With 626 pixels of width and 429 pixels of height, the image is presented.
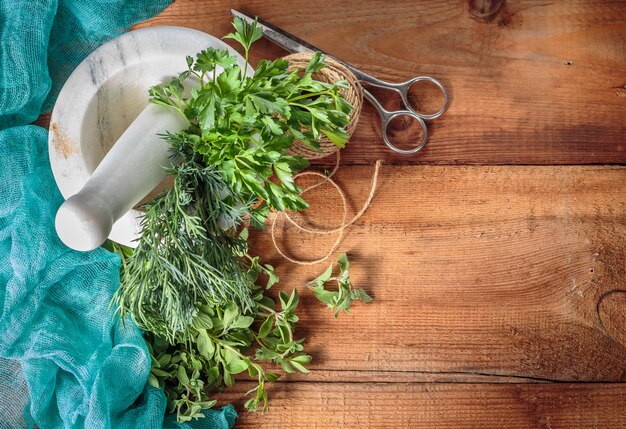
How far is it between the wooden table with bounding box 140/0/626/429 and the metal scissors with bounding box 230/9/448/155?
0.09 feet

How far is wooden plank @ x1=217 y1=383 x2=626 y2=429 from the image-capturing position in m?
1.17

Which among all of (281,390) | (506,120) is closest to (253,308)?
(281,390)

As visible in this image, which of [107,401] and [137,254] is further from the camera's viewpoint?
[107,401]

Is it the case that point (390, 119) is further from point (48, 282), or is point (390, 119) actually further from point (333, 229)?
point (48, 282)

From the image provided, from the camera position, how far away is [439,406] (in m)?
1.18

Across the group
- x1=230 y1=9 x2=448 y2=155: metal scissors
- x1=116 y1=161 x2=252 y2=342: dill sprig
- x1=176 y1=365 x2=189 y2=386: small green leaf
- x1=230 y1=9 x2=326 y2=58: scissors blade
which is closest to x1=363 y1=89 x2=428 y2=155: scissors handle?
x1=230 y1=9 x2=448 y2=155: metal scissors

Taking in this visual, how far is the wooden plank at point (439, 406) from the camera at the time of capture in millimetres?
1173

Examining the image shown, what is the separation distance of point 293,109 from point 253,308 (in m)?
0.39

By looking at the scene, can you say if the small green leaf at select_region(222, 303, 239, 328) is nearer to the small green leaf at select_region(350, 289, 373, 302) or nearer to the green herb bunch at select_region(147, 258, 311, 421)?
the green herb bunch at select_region(147, 258, 311, 421)

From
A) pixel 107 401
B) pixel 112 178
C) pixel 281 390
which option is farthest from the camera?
pixel 281 390

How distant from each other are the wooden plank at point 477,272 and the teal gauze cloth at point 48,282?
0.27 m

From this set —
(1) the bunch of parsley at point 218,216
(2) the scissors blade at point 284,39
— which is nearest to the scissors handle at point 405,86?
(2) the scissors blade at point 284,39

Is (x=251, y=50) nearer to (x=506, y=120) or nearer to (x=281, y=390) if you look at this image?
(x=506, y=120)

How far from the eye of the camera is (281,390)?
1.17 m
